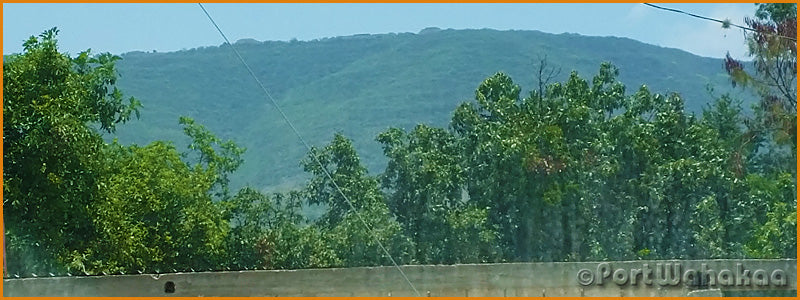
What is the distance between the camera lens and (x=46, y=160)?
16281 millimetres

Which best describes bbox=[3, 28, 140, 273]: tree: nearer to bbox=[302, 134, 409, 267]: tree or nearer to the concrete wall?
the concrete wall

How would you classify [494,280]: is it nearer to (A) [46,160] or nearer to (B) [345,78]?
(A) [46,160]

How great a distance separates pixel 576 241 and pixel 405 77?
44101mm

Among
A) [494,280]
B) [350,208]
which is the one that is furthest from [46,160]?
[350,208]

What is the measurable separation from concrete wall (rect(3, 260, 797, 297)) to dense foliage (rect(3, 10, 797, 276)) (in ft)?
18.1

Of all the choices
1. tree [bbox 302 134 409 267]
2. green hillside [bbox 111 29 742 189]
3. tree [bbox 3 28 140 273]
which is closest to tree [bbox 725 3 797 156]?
tree [bbox 302 134 409 267]

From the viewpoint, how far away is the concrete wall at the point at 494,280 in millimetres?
15164

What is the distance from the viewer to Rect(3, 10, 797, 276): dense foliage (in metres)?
22.7

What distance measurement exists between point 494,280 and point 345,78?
170 ft

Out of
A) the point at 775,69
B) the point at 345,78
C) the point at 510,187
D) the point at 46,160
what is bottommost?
the point at 510,187

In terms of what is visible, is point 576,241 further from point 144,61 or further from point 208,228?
point 144,61

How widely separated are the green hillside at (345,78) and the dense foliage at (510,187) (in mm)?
15159

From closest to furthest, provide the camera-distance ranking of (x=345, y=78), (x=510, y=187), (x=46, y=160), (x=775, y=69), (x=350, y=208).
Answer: (x=46, y=160) → (x=775, y=69) → (x=510, y=187) → (x=350, y=208) → (x=345, y=78)

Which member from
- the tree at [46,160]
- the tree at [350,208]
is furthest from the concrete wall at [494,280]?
the tree at [350,208]
